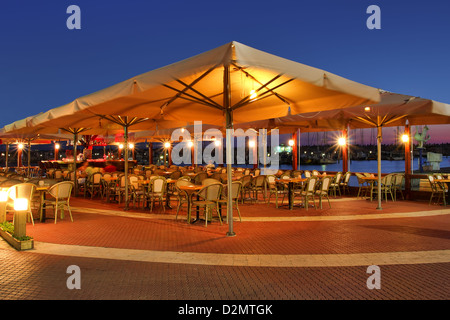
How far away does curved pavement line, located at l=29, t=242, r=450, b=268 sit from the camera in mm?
4984

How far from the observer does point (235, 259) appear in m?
5.19

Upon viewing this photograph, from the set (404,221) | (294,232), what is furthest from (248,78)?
(404,221)

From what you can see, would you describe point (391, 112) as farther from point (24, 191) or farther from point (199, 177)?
point (24, 191)

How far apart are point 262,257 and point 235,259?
1.42 ft

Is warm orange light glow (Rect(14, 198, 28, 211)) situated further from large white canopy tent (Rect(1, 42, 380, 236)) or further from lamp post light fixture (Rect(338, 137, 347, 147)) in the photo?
lamp post light fixture (Rect(338, 137, 347, 147))

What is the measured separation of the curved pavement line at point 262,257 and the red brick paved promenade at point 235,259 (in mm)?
15

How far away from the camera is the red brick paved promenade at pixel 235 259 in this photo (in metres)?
3.92

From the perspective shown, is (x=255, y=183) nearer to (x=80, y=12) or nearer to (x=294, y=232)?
(x=294, y=232)

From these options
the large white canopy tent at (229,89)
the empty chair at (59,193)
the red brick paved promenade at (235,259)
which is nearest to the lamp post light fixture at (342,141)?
the red brick paved promenade at (235,259)

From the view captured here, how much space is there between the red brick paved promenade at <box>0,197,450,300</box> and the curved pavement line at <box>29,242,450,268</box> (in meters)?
0.02

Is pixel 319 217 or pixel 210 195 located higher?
pixel 210 195

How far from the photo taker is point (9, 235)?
631cm

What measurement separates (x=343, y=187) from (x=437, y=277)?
10560mm

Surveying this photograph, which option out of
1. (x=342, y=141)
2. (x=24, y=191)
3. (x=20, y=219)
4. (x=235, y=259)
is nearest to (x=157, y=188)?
(x=24, y=191)
